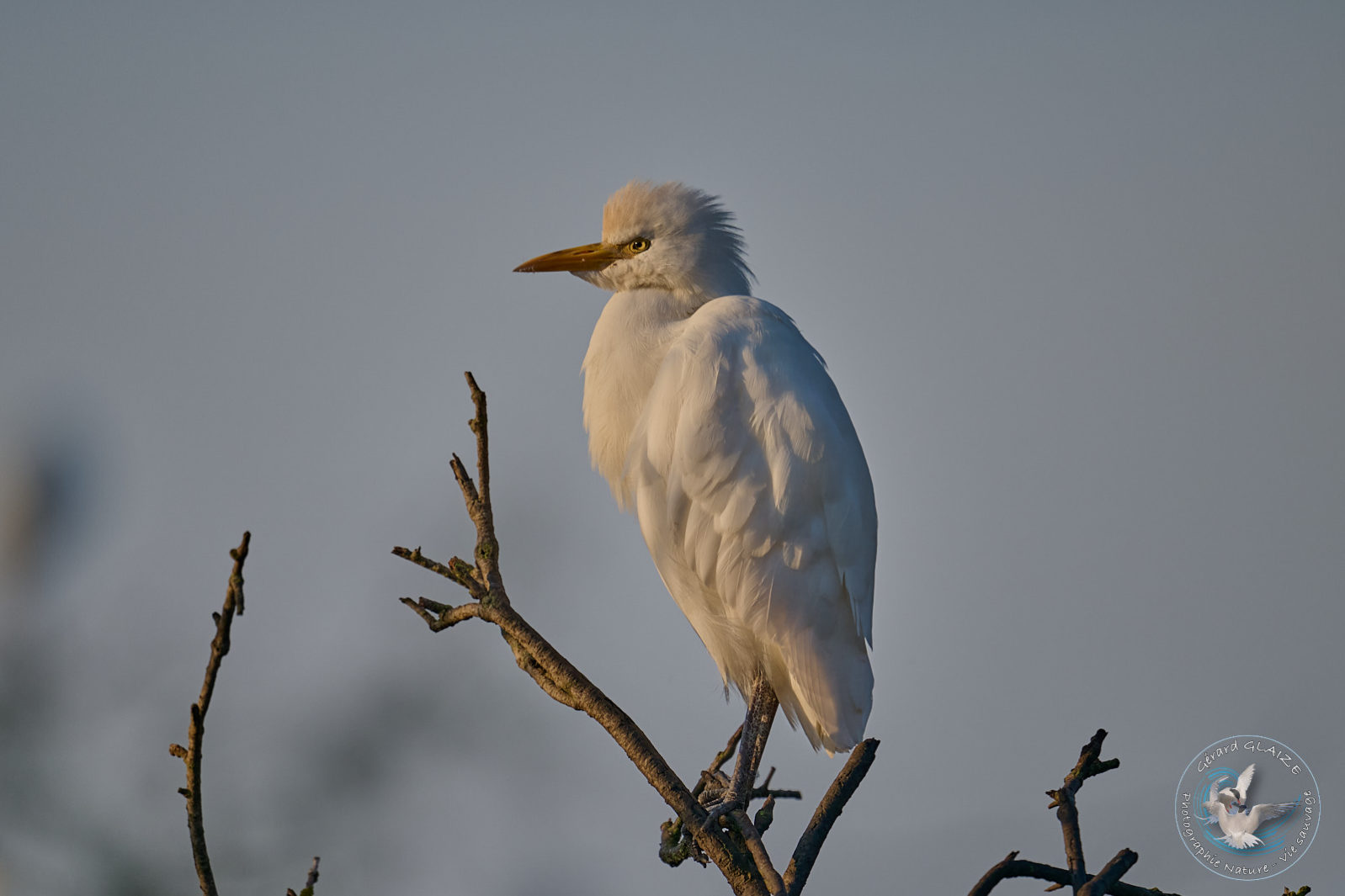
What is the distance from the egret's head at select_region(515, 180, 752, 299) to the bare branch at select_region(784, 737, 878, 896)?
2431mm

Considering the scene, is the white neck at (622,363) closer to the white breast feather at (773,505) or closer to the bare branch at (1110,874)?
the white breast feather at (773,505)

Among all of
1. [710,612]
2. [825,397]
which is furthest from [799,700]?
[825,397]

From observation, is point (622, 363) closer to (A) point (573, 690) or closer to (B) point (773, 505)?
(B) point (773, 505)

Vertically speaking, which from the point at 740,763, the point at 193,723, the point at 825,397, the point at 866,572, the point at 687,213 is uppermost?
the point at 687,213

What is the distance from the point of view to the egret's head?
15.2 feet

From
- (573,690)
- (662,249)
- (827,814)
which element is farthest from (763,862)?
(662,249)

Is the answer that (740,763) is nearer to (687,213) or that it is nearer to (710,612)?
(710,612)

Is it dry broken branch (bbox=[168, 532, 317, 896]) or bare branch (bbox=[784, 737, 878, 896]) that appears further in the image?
bare branch (bbox=[784, 737, 878, 896])

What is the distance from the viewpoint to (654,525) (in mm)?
4188

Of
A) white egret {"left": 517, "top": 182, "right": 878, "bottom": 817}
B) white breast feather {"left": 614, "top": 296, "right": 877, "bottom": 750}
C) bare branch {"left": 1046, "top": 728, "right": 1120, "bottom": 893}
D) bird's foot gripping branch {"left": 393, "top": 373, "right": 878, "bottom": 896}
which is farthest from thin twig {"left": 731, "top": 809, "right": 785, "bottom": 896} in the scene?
white breast feather {"left": 614, "top": 296, "right": 877, "bottom": 750}

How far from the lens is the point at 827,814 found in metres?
2.56

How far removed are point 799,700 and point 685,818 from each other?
164 centimetres

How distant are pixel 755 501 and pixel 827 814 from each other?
4.98ft

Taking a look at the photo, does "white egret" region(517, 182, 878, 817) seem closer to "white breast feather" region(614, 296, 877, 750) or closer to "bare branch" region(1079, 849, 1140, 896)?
"white breast feather" region(614, 296, 877, 750)
